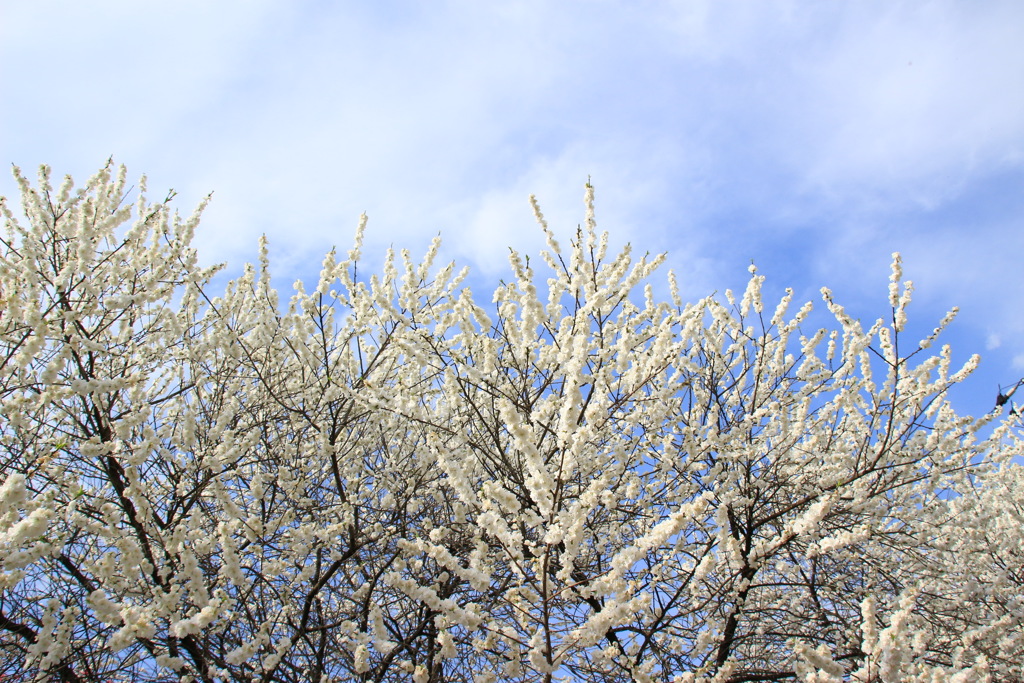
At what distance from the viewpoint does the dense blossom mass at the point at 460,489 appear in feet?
11.6

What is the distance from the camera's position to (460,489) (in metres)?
3.58

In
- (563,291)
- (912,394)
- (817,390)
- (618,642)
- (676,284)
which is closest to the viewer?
(618,642)

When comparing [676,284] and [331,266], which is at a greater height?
[676,284]

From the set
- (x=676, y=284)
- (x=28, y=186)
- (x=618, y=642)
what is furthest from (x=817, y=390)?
(x=28, y=186)

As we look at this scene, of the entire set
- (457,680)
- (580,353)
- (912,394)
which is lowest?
(457,680)

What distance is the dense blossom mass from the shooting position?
3521mm

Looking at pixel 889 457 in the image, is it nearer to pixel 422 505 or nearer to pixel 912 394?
pixel 912 394

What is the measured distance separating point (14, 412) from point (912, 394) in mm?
6652

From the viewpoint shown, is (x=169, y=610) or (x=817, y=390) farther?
(x=817, y=390)

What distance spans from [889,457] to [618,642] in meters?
2.70

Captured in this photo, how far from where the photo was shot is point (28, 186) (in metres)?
5.23

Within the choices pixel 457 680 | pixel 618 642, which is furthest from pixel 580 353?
pixel 457 680

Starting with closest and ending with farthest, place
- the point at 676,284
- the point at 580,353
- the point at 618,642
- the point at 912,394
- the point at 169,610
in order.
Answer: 1. the point at 169,610
2. the point at 580,353
3. the point at 618,642
4. the point at 912,394
5. the point at 676,284

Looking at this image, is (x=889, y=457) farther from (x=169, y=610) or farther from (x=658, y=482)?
(x=169, y=610)
